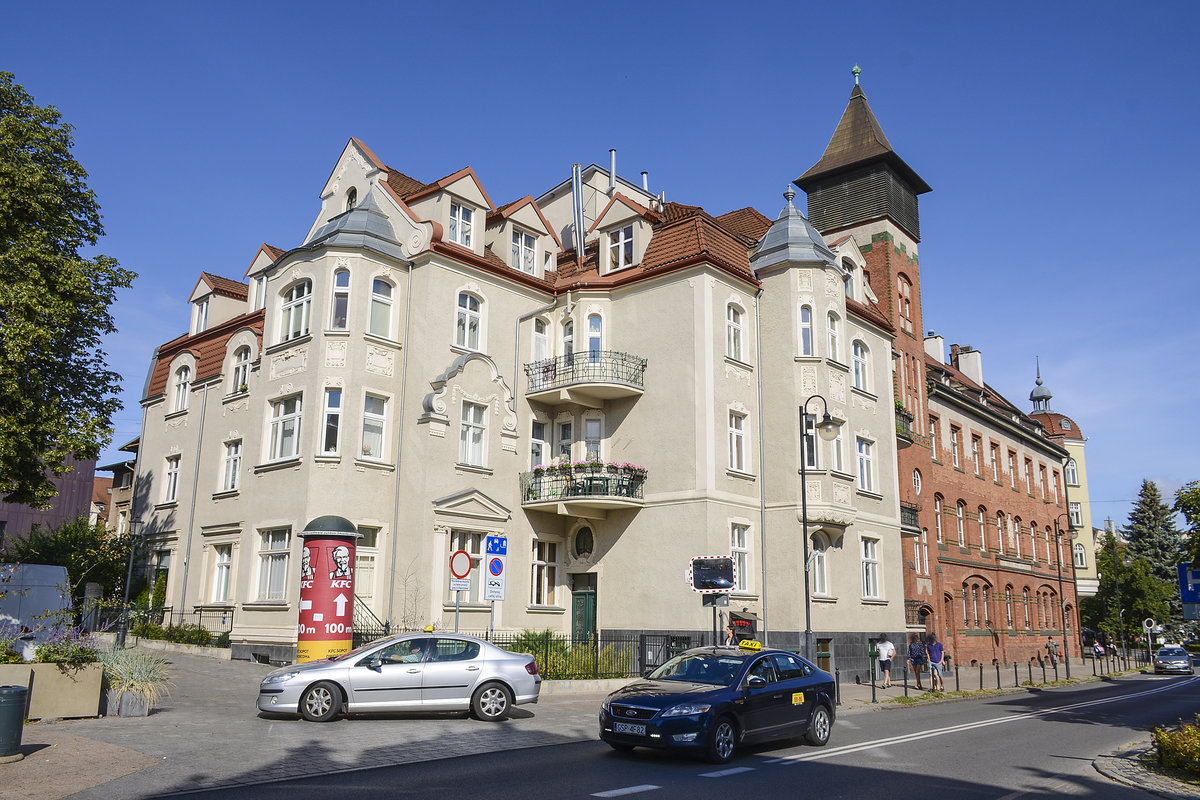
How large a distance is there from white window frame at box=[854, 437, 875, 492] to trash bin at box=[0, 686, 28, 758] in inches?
1000

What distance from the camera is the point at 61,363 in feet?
76.6

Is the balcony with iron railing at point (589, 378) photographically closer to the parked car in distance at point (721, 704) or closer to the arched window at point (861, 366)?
the arched window at point (861, 366)

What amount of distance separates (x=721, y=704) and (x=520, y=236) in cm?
2062

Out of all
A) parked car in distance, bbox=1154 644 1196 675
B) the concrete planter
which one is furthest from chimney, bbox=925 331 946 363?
the concrete planter

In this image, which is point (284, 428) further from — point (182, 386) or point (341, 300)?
point (182, 386)

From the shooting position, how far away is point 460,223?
1094 inches

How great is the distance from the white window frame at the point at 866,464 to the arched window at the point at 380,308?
16035 millimetres

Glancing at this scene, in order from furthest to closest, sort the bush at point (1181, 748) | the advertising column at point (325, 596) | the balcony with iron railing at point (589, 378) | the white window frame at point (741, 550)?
the balcony with iron railing at point (589, 378), the white window frame at point (741, 550), the advertising column at point (325, 596), the bush at point (1181, 748)

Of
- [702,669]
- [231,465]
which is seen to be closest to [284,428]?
[231,465]

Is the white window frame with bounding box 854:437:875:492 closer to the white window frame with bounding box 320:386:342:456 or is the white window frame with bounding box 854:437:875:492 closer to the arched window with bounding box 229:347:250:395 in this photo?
the white window frame with bounding box 320:386:342:456

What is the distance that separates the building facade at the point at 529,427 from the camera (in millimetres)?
24578

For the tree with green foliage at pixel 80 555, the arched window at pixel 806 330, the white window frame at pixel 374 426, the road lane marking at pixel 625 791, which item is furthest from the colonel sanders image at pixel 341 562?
the tree with green foliage at pixel 80 555

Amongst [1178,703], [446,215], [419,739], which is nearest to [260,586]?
[446,215]

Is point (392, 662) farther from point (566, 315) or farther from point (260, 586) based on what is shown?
point (566, 315)
